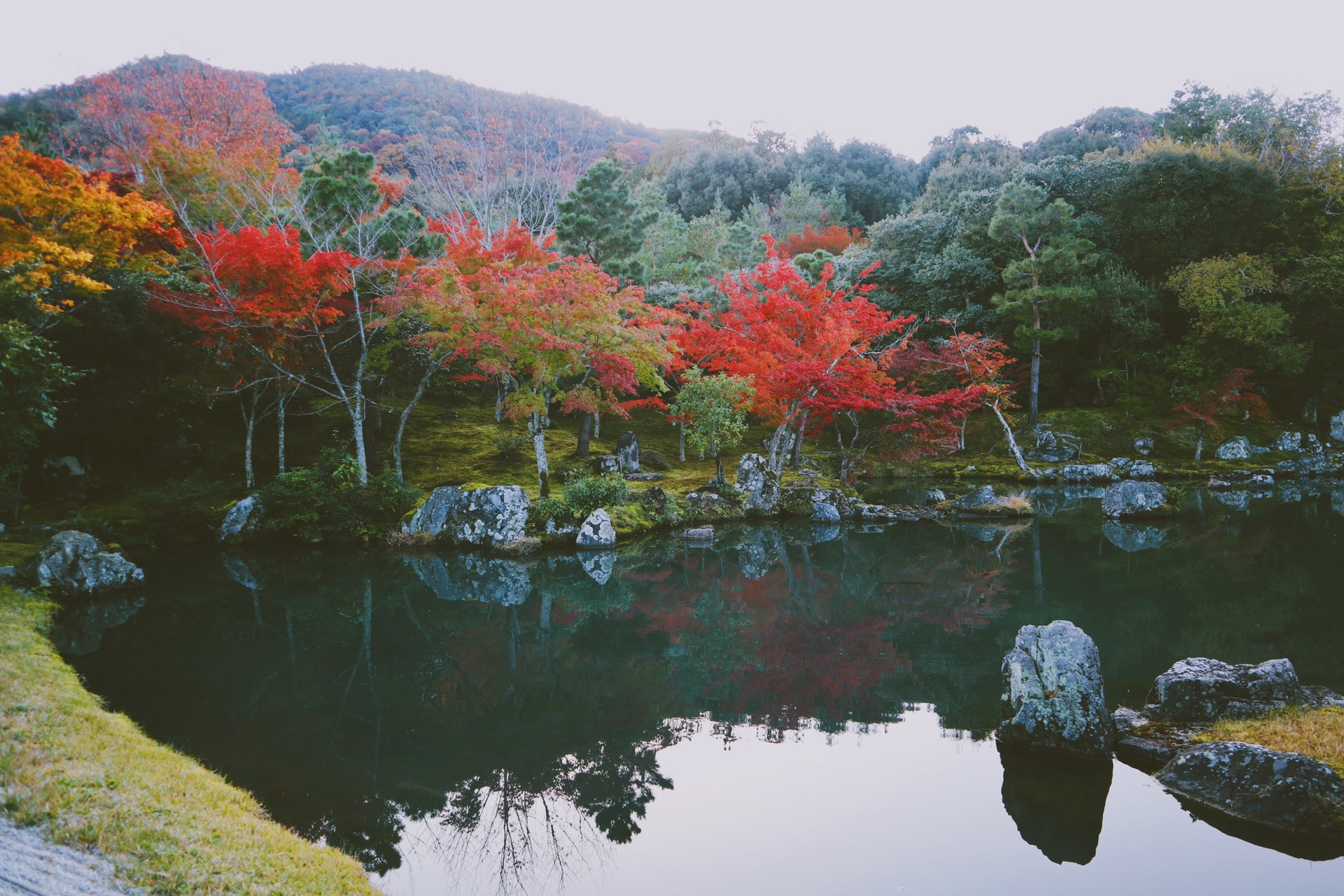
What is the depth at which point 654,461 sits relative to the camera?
65.7 feet

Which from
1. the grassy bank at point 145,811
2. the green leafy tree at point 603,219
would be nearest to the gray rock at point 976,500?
the green leafy tree at point 603,219

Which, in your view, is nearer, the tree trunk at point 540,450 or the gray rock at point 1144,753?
the gray rock at point 1144,753

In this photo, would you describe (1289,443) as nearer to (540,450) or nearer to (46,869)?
(540,450)

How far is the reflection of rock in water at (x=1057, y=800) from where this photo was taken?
4574 millimetres

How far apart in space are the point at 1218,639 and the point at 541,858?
748 centimetres

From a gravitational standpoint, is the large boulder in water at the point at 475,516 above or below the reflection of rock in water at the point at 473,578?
above

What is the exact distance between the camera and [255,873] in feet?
11.5

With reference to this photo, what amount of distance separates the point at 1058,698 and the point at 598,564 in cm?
813

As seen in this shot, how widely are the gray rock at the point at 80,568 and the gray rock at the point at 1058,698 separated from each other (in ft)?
38.5

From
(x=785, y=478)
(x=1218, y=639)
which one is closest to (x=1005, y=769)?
(x=1218, y=639)

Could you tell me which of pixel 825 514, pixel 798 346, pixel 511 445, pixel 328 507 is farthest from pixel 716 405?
pixel 328 507

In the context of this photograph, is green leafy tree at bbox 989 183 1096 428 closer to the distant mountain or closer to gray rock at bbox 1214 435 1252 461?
gray rock at bbox 1214 435 1252 461

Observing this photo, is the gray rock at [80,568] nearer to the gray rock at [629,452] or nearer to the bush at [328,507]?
the bush at [328,507]

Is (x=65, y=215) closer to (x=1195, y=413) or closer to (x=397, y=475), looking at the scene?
(x=397, y=475)
